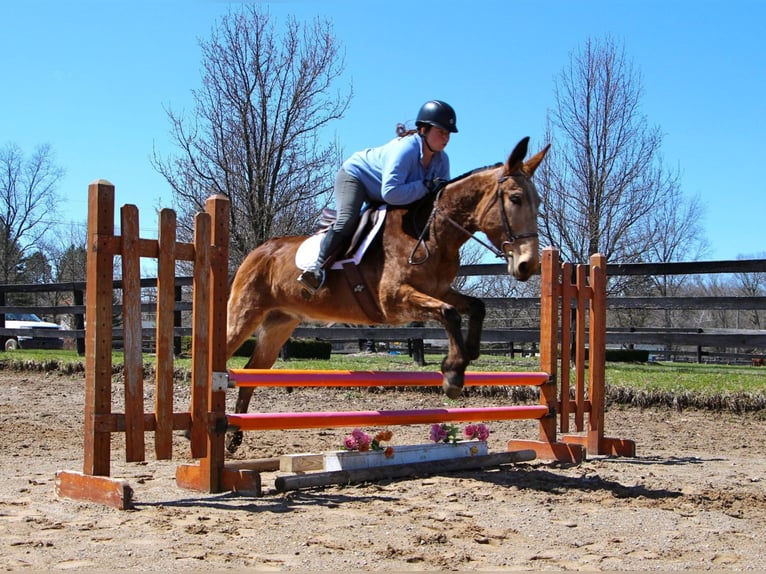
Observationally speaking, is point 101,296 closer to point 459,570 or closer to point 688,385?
point 459,570

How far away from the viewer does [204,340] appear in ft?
15.2

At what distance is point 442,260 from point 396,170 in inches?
27.0

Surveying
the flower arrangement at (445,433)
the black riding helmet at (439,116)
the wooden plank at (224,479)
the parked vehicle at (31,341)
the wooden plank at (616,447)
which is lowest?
the wooden plank at (616,447)

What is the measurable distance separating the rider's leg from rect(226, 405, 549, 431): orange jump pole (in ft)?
3.63

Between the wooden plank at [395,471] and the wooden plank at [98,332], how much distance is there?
1010 mm

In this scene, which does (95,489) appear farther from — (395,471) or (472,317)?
(472,317)

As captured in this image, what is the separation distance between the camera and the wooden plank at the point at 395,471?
4.65 m

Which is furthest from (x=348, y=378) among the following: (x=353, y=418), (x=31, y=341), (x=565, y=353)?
(x=31, y=341)

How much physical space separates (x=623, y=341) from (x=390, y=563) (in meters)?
9.12

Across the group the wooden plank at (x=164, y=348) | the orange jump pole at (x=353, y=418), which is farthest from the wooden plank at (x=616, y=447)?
the wooden plank at (x=164, y=348)

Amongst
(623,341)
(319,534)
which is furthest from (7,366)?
(319,534)

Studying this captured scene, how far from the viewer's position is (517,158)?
5227 millimetres

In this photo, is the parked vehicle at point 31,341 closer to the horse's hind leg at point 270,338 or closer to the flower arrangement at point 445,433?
the horse's hind leg at point 270,338

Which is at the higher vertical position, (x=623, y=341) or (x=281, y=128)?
(x=281, y=128)
